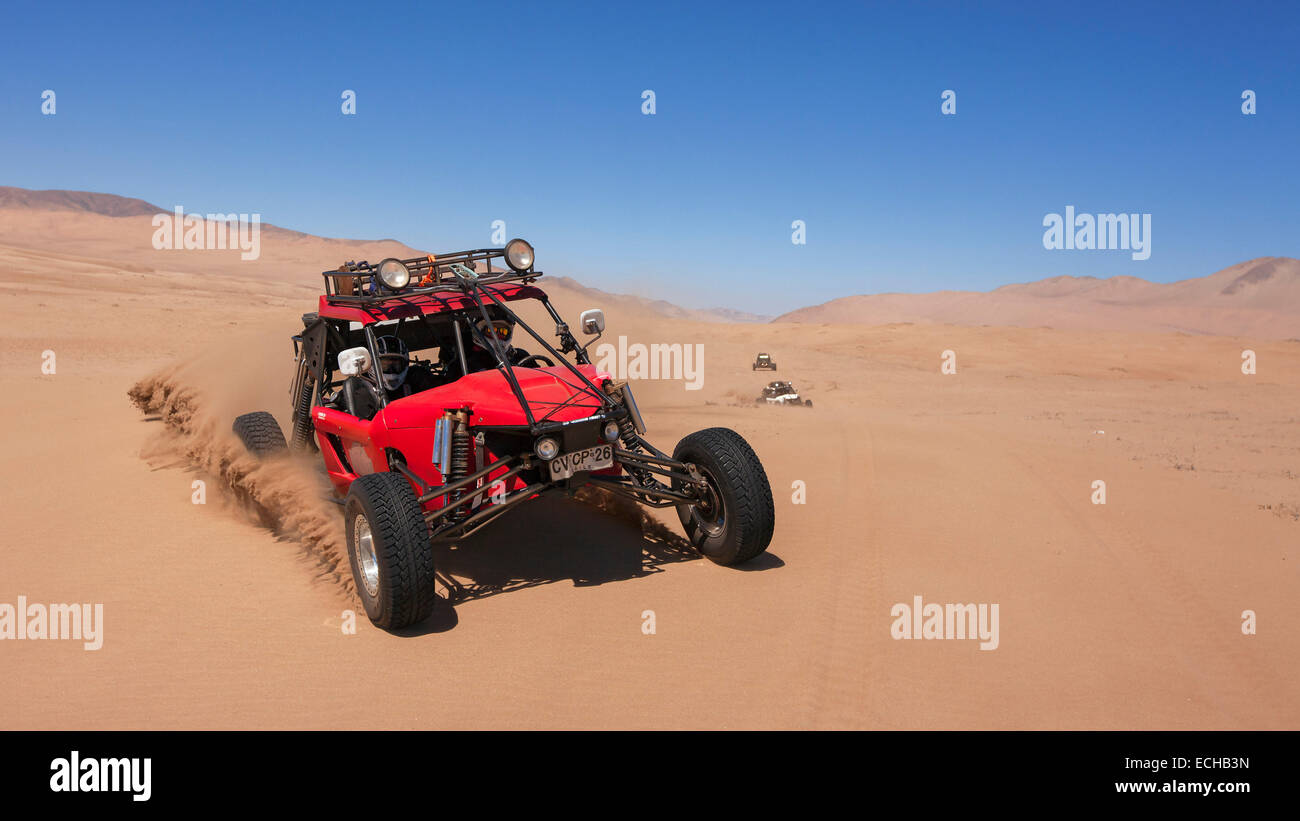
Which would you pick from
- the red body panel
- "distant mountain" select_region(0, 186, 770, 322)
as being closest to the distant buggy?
the red body panel

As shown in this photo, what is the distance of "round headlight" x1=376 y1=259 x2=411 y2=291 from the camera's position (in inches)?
263

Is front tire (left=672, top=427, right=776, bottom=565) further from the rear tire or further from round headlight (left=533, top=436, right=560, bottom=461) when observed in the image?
the rear tire

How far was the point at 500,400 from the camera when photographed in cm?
609

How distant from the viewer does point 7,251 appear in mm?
66062

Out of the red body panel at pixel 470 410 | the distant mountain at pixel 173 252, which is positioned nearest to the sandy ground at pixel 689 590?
the red body panel at pixel 470 410

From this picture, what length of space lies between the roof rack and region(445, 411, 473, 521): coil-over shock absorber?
162 cm

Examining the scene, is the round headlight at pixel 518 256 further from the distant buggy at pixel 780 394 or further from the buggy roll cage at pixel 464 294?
the distant buggy at pixel 780 394

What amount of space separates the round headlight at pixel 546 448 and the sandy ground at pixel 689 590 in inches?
42.4

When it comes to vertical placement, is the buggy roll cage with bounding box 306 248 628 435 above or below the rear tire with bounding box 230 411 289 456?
above

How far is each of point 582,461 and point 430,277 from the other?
2.81 m

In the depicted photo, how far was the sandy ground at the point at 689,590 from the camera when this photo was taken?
4.72 meters

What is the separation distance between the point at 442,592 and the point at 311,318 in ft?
12.0

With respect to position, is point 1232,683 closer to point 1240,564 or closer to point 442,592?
point 1240,564

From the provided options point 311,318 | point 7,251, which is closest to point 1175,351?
point 311,318
